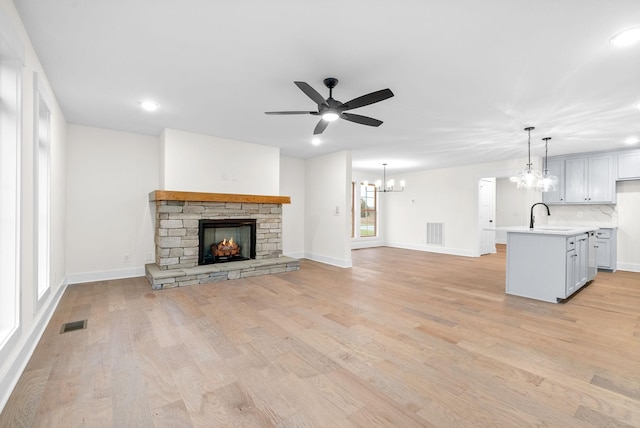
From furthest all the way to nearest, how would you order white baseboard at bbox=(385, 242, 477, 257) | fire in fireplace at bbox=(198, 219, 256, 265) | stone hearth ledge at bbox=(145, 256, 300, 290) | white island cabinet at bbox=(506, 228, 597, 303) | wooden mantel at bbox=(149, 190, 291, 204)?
white baseboard at bbox=(385, 242, 477, 257)
fire in fireplace at bbox=(198, 219, 256, 265)
wooden mantel at bbox=(149, 190, 291, 204)
stone hearth ledge at bbox=(145, 256, 300, 290)
white island cabinet at bbox=(506, 228, 597, 303)

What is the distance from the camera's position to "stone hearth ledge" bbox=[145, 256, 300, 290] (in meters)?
4.39

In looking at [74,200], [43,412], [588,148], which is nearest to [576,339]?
[43,412]

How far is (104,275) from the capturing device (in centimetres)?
487

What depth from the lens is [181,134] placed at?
16.2ft

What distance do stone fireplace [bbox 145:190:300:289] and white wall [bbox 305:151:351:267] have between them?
103cm

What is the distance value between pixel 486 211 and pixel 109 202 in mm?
8905

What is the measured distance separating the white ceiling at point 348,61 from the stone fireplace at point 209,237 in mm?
1333

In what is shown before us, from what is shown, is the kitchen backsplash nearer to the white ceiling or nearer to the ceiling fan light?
the white ceiling

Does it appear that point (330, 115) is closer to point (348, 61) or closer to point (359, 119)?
point (359, 119)

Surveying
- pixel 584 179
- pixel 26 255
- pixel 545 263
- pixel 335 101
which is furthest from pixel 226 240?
pixel 584 179

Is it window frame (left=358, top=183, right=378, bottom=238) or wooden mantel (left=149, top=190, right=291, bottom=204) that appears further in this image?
window frame (left=358, top=183, right=378, bottom=238)

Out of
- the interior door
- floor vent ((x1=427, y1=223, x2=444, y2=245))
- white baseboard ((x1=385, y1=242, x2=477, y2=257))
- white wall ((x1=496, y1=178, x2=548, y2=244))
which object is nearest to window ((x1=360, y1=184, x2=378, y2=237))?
white baseboard ((x1=385, y1=242, x2=477, y2=257))

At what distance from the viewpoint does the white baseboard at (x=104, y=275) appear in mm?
4645

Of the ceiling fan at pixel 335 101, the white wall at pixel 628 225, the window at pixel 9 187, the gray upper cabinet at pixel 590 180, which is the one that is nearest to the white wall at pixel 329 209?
the ceiling fan at pixel 335 101
